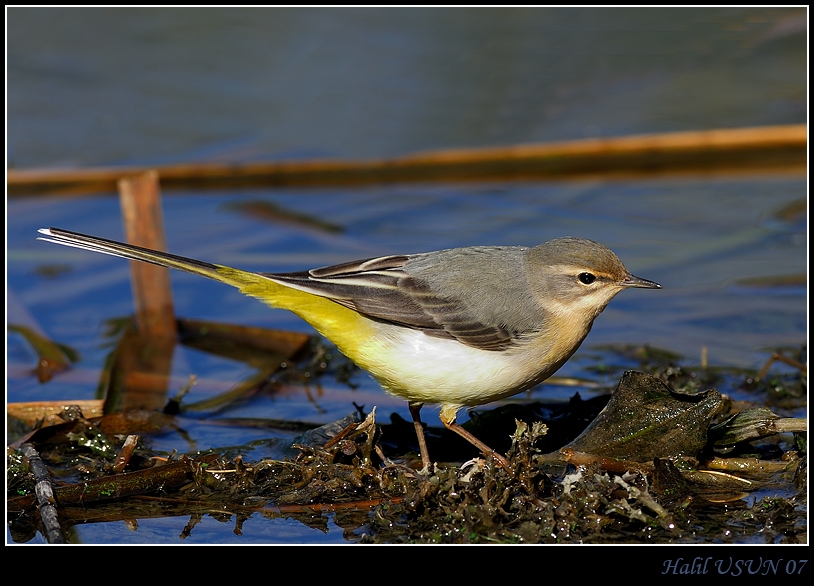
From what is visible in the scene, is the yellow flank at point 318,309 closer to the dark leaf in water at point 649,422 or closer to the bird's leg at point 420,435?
the bird's leg at point 420,435

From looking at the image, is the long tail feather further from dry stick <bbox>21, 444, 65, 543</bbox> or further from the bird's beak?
the bird's beak

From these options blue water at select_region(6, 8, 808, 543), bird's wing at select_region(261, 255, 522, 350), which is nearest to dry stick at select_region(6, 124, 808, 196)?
blue water at select_region(6, 8, 808, 543)

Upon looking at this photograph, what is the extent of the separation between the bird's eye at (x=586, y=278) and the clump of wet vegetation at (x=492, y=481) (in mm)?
779

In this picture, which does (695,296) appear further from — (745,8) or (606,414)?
(745,8)

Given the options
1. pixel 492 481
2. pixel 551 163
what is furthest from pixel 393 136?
pixel 492 481

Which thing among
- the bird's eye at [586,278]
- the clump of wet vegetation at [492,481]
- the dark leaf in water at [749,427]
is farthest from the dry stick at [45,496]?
the dark leaf in water at [749,427]

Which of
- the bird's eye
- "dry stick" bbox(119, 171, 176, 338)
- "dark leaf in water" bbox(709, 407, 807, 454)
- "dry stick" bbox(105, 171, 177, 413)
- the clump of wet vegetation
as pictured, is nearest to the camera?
the clump of wet vegetation

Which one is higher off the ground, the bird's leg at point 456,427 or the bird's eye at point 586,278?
the bird's eye at point 586,278

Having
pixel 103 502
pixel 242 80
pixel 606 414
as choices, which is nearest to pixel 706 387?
pixel 606 414

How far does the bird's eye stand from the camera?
661cm

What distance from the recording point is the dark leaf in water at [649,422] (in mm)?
6078

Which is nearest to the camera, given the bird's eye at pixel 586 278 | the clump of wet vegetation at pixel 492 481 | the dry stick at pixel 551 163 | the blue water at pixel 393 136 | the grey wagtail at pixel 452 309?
the clump of wet vegetation at pixel 492 481

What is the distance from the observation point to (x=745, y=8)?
1555 centimetres

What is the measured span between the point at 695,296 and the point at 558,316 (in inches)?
145
